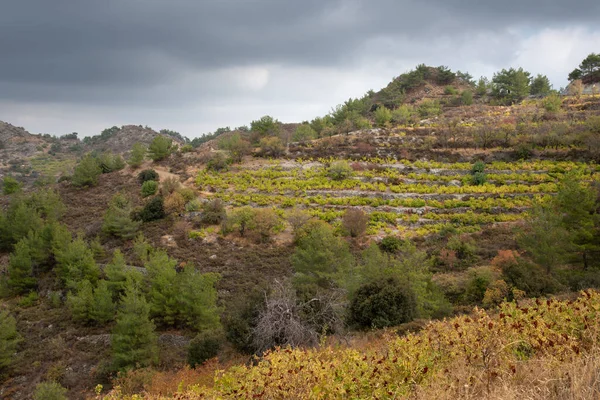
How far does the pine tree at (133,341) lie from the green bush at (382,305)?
828 centimetres

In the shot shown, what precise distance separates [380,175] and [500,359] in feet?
114

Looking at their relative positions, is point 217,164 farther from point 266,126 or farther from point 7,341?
point 7,341

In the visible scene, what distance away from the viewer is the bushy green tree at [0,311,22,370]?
16.9 metres

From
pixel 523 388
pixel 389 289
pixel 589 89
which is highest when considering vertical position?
pixel 589 89

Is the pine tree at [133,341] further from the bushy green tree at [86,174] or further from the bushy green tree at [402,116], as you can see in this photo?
the bushy green tree at [402,116]

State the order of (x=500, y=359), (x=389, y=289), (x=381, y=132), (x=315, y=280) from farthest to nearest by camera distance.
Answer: (x=381, y=132) → (x=315, y=280) → (x=389, y=289) → (x=500, y=359)

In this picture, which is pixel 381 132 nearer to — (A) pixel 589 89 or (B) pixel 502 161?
(B) pixel 502 161

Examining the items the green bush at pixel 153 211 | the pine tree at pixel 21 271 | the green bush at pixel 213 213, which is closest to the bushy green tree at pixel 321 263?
the green bush at pixel 213 213

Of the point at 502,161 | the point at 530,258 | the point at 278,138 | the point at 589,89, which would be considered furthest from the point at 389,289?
the point at 589,89

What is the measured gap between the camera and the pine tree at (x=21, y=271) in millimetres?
24516

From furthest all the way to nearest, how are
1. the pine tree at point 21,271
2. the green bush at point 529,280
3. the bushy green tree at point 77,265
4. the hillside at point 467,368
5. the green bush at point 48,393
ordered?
the pine tree at point 21,271 → the bushy green tree at point 77,265 → the green bush at point 529,280 → the green bush at point 48,393 → the hillside at point 467,368

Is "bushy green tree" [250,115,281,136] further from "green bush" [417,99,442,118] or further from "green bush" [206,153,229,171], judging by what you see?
"green bush" [417,99,442,118]

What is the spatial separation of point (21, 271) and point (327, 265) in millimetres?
21001

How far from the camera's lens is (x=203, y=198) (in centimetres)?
3553
